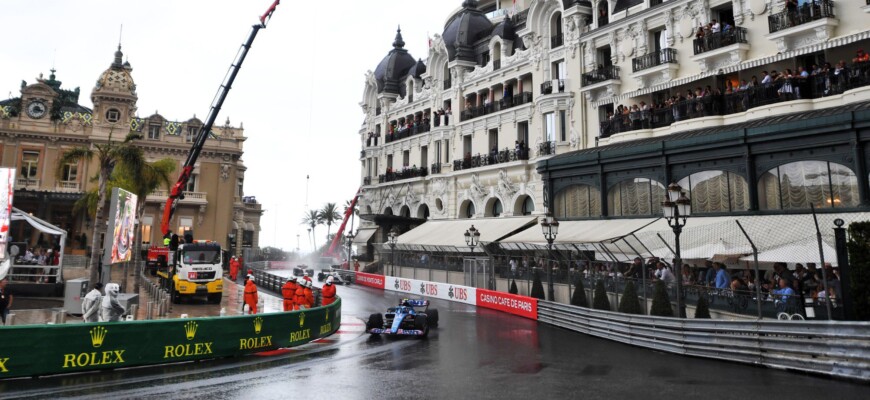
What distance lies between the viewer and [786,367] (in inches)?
478

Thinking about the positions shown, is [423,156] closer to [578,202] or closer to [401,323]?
[578,202]

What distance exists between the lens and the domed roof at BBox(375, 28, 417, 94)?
5150 centimetres

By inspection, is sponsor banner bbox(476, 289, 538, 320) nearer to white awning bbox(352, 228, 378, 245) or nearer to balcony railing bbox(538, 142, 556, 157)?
balcony railing bbox(538, 142, 556, 157)

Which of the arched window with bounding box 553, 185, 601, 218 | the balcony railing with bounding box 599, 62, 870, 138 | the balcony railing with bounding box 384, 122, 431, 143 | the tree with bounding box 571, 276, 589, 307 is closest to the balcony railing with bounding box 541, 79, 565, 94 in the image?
the balcony railing with bounding box 599, 62, 870, 138

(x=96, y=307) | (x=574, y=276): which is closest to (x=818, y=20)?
(x=574, y=276)

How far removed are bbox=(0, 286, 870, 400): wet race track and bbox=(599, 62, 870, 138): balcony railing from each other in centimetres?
1242

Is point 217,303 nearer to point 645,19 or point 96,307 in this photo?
point 96,307

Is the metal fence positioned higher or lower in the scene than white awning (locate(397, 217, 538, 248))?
lower

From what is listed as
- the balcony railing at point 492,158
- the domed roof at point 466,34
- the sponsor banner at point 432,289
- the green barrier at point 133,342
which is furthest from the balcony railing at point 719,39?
the green barrier at point 133,342

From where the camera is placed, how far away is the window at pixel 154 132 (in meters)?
55.2

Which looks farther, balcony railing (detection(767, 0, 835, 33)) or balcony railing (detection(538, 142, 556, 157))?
balcony railing (detection(538, 142, 556, 157))

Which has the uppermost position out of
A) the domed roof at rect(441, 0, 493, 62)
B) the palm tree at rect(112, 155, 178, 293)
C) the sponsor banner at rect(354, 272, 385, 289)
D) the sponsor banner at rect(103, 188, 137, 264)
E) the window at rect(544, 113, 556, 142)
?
the domed roof at rect(441, 0, 493, 62)

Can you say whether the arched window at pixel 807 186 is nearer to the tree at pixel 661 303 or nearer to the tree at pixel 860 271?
the tree at pixel 661 303

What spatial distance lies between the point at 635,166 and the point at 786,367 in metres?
14.7
